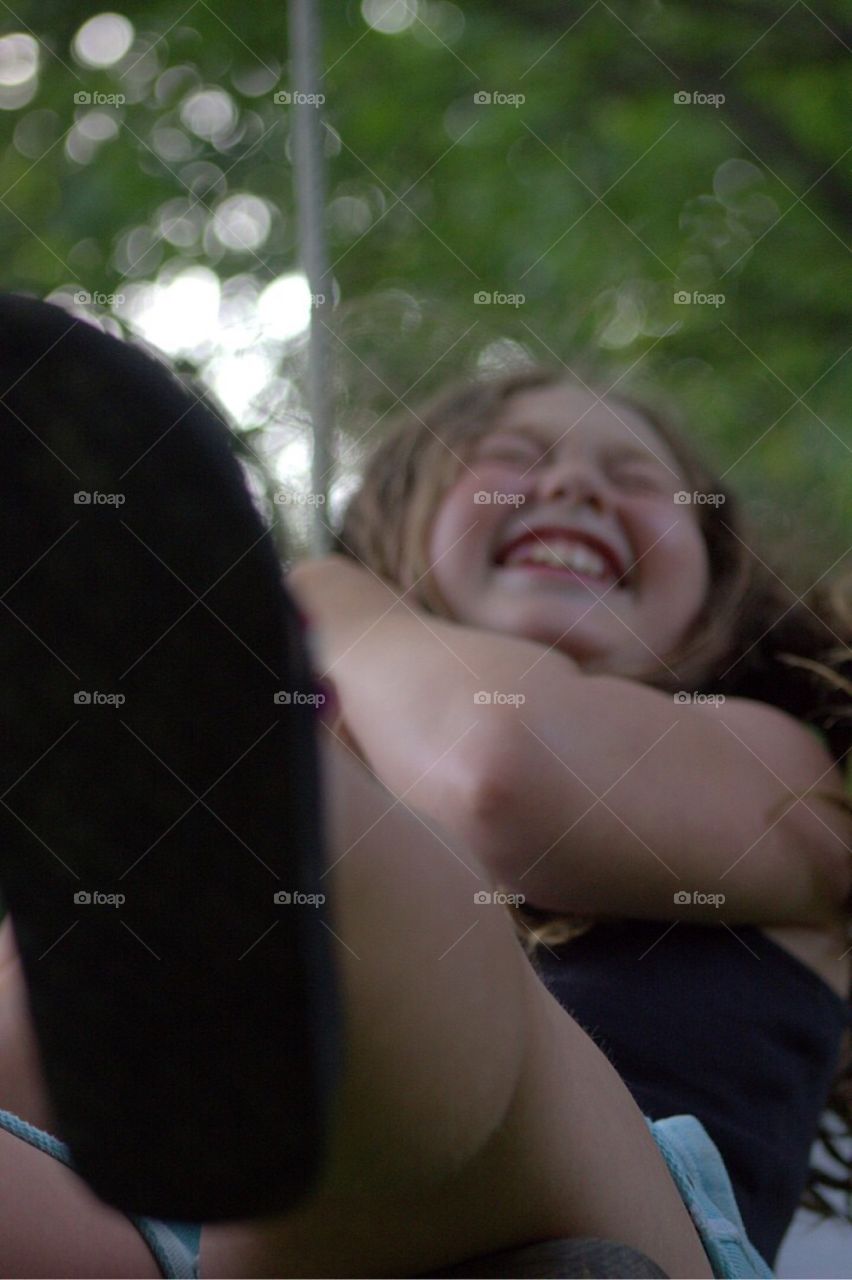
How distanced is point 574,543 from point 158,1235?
1.31 ft

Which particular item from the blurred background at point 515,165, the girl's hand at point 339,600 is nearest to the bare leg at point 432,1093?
the girl's hand at point 339,600

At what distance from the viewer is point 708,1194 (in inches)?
18.7

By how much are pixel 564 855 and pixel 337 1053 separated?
258 mm

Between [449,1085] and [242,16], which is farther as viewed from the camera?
[242,16]

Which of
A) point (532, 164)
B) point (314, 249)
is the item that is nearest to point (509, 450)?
point (314, 249)

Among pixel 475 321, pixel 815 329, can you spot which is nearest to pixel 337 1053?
pixel 475 321

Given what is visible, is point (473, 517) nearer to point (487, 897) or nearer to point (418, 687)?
point (418, 687)

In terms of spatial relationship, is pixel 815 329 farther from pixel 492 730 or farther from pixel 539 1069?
pixel 539 1069

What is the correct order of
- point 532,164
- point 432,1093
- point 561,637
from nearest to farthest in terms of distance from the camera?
point 432,1093
point 561,637
point 532,164

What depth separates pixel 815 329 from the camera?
1.77 m

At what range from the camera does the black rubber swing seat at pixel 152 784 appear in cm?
32

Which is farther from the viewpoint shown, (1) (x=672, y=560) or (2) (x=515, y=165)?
(2) (x=515, y=165)

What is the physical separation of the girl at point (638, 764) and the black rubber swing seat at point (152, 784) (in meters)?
0.21

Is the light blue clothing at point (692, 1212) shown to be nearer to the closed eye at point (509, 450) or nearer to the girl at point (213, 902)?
the girl at point (213, 902)
